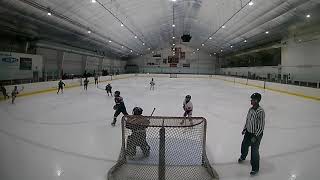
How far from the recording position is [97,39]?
28.7 meters

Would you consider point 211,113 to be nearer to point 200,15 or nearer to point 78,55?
point 200,15

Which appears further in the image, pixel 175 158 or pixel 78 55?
pixel 78 55

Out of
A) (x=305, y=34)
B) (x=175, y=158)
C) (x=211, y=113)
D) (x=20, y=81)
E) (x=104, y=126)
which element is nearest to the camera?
(x=175, y=158)

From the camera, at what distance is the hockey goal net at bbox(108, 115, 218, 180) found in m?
4.04

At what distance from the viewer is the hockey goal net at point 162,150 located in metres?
4.04

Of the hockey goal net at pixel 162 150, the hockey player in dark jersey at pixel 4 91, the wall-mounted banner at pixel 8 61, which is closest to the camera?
the hockey goal net at pixel 162 150

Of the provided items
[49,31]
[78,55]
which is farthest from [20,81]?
[78,55]

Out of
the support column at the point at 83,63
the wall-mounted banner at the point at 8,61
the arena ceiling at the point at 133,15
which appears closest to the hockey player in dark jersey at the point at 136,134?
the arena ceiling at the point at 133,15

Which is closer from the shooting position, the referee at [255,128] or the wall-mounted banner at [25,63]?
the referee at [255,128]

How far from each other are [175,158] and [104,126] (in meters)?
3.43

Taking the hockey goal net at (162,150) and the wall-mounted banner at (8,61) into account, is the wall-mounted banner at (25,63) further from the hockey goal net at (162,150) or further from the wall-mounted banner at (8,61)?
the hockey goal net at (162,150)

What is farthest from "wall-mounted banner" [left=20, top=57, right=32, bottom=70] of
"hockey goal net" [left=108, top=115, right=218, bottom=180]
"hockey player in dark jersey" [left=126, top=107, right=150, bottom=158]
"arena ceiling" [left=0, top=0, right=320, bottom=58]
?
"hockey player in dark jersey" [left=126, top=107, right=150, bottom=158]

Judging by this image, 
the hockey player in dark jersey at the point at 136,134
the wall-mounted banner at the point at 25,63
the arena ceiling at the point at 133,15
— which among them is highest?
the arena ceiling at the point at 133,15

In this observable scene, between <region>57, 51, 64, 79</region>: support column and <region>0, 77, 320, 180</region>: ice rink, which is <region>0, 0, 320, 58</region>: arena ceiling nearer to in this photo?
<region>57, 51, 64, 79</region>: support column
